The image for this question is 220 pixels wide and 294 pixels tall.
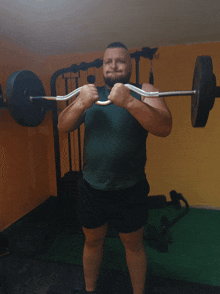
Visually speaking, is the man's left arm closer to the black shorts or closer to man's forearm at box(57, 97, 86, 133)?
man's forearm at box(57, 97, 86, 133)

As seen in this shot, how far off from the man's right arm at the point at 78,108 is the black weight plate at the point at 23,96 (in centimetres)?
30

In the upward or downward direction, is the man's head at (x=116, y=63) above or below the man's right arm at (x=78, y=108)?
above

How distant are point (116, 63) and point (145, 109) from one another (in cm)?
25

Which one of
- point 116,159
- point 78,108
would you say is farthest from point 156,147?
point 78,108

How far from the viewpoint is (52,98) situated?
92 cm

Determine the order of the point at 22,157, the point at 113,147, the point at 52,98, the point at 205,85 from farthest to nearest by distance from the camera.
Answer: the point at 22,157 → the point at 52,98 → the point at 113,147 → the point at 205,85

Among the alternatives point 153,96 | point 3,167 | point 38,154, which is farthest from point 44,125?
point 153,96

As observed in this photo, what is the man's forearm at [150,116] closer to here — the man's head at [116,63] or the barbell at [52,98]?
the barbell at [52,98]

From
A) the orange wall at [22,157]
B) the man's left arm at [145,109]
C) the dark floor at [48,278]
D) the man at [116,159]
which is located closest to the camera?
the man's left arm at [145,109]

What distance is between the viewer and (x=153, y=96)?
2.44 ft

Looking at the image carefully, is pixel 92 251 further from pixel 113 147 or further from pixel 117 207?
pixel 113 147

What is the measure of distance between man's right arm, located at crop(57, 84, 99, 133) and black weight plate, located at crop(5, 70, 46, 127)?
299 mm

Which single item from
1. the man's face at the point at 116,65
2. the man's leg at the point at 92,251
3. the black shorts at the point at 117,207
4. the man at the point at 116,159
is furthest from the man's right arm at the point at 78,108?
the man's leg at the point at 92,251

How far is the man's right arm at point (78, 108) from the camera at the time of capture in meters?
0.73
